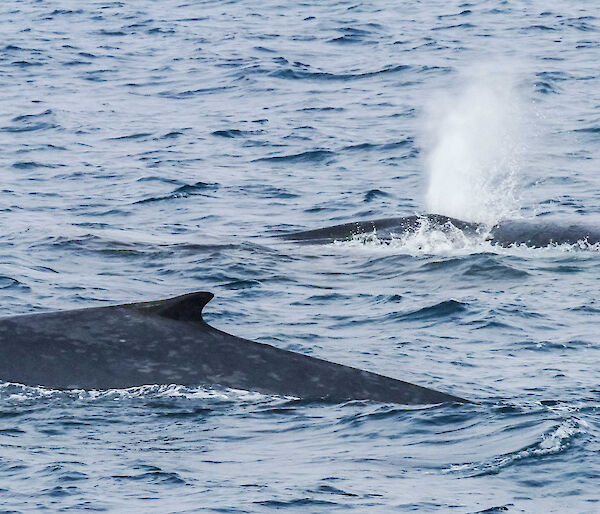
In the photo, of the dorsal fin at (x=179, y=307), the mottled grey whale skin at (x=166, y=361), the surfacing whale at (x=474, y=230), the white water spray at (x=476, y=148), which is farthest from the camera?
the white water spray at (x=476, y=148)

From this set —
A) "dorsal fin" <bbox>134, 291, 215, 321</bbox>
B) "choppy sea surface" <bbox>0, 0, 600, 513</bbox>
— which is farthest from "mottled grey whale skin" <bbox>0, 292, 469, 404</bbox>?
"choppy sea surface" <bbox>0, 0, 600, 513</bbox>

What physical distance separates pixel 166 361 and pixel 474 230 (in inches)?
405

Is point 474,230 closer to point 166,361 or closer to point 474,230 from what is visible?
point 474,230

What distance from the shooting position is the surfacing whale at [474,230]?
21.4m

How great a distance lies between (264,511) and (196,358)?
209 centimetres

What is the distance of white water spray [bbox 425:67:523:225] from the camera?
25.4m

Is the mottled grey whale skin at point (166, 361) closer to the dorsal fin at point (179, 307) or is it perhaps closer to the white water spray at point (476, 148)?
the dorsal fin at point (179, 307)

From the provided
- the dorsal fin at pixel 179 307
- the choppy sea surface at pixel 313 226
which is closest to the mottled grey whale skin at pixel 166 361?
the dorsal fin at pixel 179 307

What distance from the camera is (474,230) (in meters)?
22.3

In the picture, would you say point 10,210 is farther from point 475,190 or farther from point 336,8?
point 336,8

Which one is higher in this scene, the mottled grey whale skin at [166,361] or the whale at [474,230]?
the mottled grey whale skin at [166,361]

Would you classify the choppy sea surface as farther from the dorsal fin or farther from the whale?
the dorsal fin

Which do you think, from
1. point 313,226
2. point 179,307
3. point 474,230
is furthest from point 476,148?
point 179,307

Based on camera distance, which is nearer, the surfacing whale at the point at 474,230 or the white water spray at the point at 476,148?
the surfacing whale at the point at 474,230
